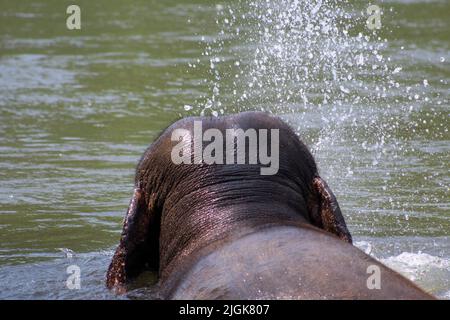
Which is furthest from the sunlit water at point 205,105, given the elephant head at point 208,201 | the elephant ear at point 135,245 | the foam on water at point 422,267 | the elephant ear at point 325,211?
the elephant ear at point 325,211

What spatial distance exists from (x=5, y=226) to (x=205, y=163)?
2730 mm

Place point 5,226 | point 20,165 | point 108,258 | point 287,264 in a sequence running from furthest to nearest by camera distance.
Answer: point 20,165
point 5,226
point 108,258
point 287,264

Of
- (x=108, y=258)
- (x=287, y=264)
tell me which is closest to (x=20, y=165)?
(x=108, y=258)

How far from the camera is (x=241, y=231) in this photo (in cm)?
477

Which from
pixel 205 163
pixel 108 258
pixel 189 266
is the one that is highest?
pixel 205 163

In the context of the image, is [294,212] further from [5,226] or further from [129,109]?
[129,109]

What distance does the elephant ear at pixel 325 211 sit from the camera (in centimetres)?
539

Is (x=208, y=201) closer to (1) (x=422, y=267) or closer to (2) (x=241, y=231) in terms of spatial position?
(2) (x=241, y=231)

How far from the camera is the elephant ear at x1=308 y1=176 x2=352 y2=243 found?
17.7ft

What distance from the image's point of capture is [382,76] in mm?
11703

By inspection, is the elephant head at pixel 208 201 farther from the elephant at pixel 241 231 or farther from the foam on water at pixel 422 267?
the foam on water at pixel 422 267

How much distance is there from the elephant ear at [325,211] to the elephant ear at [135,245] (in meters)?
0.80

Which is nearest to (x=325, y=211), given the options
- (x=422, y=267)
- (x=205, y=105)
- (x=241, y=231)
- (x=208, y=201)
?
(x=208, y=201)

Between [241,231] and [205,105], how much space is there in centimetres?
617
